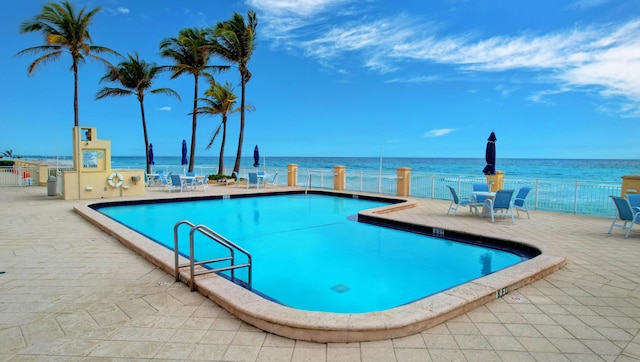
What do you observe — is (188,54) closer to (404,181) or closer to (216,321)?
(404,181)

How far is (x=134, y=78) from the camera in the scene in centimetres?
1678

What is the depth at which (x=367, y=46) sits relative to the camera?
1027 inches

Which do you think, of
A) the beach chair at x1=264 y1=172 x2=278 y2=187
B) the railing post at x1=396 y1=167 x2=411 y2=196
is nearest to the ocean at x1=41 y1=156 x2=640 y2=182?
the beach chair at x1=264 y1=172 x2=278 y2=187

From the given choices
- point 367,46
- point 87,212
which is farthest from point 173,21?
point 87,212

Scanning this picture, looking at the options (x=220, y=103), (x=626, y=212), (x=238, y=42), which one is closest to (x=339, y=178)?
(x=238, y=42)

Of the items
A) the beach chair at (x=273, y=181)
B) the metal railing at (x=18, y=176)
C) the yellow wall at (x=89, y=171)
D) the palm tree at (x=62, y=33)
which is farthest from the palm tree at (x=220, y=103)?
the metal railing at (x=18, y=176)

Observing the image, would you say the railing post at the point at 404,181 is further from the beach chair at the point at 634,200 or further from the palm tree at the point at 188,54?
the palm tree at the point at 188,54

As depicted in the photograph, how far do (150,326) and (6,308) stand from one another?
4.51 feet

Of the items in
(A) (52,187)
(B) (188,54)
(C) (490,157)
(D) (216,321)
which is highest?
(B) (188,54)

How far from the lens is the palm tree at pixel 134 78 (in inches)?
653

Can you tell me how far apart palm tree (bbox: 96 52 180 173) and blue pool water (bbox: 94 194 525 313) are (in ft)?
32.0

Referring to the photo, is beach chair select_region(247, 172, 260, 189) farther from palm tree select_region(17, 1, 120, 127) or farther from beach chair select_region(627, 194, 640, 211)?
beach chair select_region(627, 194, 640, 211)

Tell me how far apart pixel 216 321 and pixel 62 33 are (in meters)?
15.4

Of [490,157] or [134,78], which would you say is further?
[134,78]
